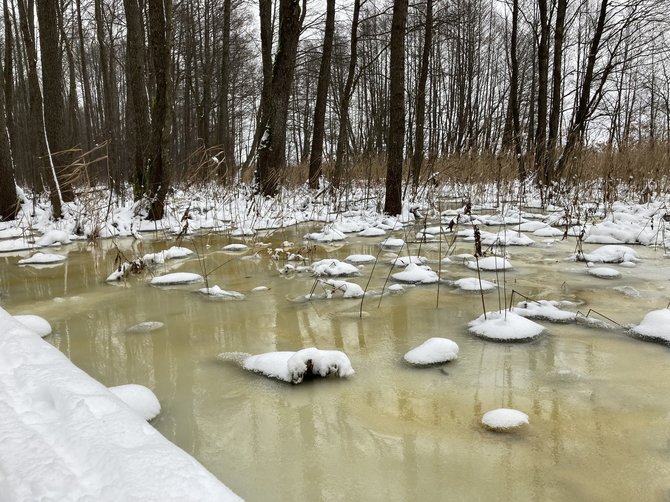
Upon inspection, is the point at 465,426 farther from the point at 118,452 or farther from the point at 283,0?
the point at 283,0

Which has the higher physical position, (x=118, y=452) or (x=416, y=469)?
(x=118, y=452)

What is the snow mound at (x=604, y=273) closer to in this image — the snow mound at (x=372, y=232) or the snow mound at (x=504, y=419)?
the snow mound at (x=504, y=419)

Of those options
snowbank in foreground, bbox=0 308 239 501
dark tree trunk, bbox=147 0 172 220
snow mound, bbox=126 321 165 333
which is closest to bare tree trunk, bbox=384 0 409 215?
dark tree trunk, bbox=147 0 172 220

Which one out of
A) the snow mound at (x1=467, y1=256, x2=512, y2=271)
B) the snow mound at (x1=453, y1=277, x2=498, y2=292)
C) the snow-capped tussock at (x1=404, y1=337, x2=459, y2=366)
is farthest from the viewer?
the snow mound at (x1=467, y1=256, x2=512, y2=271)

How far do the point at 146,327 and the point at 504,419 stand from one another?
1830mm

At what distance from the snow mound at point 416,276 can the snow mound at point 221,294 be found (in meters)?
1.13

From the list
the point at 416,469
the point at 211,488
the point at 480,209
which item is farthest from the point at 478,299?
the point at 480,209

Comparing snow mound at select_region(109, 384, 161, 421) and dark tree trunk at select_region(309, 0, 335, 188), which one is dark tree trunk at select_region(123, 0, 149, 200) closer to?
dark tree trunk at select_region(309, 0, 335, 188)

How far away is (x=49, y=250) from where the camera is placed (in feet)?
16.7

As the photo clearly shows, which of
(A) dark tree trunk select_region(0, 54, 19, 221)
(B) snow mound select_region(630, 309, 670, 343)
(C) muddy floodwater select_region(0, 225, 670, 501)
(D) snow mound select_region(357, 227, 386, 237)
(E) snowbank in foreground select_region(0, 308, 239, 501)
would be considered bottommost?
(C) muddy floodwater select_region(0, 225, 670, 501)

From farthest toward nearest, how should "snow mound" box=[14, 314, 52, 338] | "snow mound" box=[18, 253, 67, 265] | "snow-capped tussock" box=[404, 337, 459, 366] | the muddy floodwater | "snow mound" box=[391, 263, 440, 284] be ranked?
1. "snow mound" box=[18, 253, 67, 265]
2. "snow mound" box=[391, 263, 440, 284]
3. "snow mound" box=[14, 314, 52, 338]
4. "snow-capped tussock" box=[404, 337, 459, 366]
5. the muddy floodwater

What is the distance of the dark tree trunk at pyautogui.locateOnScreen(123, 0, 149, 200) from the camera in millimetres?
6824

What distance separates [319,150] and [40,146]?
17.9 ft

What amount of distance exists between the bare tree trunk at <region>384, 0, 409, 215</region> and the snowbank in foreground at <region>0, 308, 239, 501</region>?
5665 millimetres
